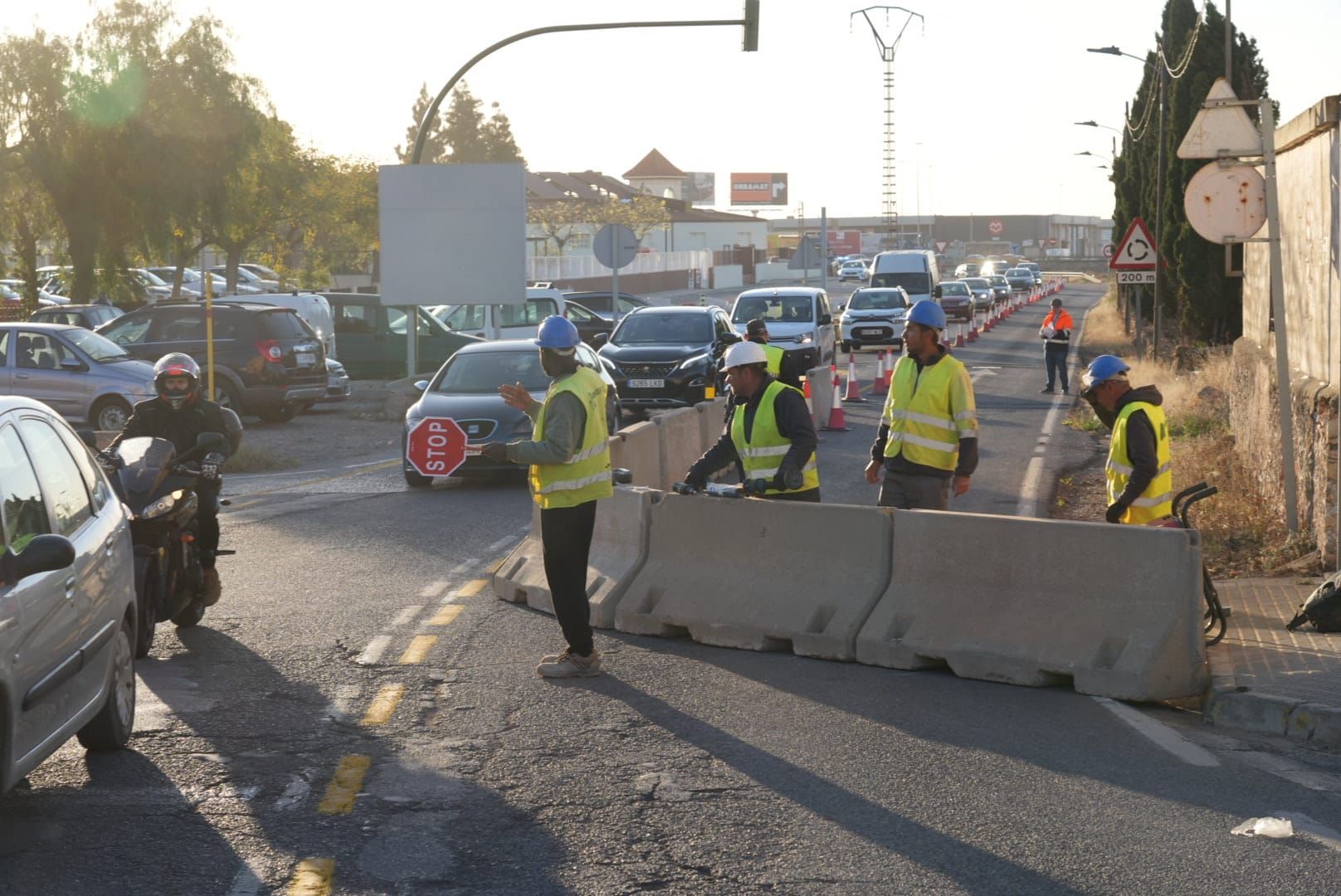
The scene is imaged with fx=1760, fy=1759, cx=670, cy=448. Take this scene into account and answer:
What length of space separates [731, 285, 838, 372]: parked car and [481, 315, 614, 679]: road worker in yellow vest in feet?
80.2

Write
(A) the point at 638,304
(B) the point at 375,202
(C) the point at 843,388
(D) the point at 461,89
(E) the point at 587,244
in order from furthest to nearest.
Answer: (D) the point at 461,89 < (E) the point at 587,244 < (B) the point at 375,202 < (A) the point at 638,304 < (C) the point at 843,388

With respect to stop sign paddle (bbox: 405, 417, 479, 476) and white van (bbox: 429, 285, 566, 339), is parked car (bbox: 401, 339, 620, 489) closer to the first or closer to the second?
stop sign paddle (bbox: 405, 417, 479, 476)

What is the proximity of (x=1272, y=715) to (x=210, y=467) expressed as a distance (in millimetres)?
6017

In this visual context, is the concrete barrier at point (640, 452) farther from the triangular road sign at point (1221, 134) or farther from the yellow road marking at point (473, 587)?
the triangular road sign at point (1221, 134)

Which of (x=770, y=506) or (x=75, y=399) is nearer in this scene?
(x=770, y=506)

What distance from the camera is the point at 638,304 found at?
4341 centimetres

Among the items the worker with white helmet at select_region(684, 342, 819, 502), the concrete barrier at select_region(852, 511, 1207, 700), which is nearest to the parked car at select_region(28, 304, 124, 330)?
the worker with white helmet at select_region(684, 342, 819, 502)

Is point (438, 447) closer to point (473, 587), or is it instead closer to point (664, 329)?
point (473, 587)

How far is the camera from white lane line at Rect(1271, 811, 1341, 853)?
6.11m

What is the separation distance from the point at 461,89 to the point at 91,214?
97.9 metres

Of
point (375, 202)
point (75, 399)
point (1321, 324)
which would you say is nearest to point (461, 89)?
point (375, 202)

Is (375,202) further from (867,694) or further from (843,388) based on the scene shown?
(867,694)

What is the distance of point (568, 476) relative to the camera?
8.90m

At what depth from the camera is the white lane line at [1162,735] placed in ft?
24.2
